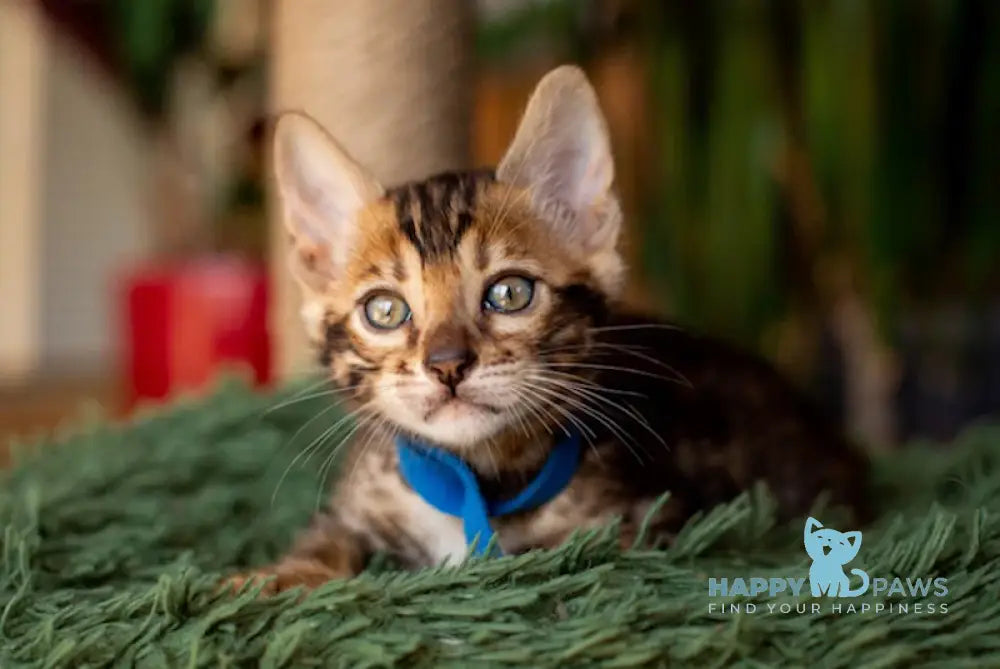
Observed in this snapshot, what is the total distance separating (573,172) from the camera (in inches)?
40.5

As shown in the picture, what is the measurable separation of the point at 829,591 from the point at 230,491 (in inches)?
28.1

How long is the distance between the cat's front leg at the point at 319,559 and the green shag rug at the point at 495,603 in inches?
1.3

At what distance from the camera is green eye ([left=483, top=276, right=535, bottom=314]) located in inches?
36.4

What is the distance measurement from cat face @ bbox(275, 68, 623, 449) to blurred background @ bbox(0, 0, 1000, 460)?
1.35 ft

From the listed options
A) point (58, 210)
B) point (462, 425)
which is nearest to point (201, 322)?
point (462, 425)

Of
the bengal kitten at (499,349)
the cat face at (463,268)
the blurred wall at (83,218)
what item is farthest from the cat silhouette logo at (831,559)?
the blurred wall at (83,218)

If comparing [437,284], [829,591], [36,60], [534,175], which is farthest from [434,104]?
[36,60]

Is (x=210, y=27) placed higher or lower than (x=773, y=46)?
higher

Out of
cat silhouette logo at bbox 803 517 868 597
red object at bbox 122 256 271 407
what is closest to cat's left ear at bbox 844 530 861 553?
cat silhouette logo at bbox 803 517 868 597

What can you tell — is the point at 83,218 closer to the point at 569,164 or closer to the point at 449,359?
the point at 569,164

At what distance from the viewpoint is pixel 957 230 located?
72.5 inches

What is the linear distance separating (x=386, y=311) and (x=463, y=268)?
84mm

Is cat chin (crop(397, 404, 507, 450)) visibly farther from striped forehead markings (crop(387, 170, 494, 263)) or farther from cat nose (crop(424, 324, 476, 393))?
striped forehead markings (crop(387, 170, 494, 263))

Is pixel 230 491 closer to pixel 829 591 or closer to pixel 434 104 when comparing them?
pixel 434 104
